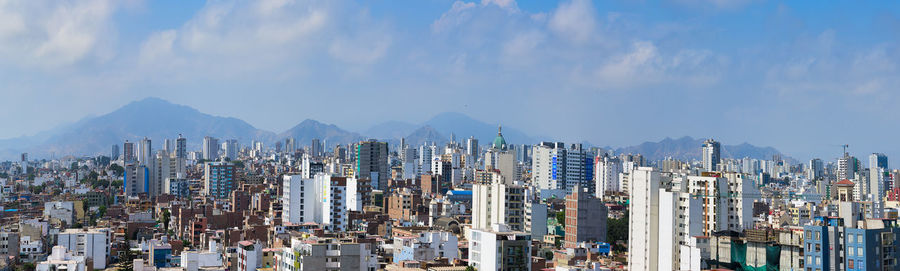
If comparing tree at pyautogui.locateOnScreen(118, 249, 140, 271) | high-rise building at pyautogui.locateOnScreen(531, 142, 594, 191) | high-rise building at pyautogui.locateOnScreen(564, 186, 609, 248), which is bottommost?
tree at pyautogui.locateOnScreen(118, 249, 140, 271)

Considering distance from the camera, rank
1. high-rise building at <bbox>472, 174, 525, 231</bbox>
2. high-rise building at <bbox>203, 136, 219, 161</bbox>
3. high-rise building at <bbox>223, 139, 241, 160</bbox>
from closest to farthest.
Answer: high-rise building at <bbox>472, 174, 525, 231</bbox>
high-rise building at <bbox>203, 136, 219, 161</bbox>
high-rise building at <bbox>223, 139, 241, 160</bbox>

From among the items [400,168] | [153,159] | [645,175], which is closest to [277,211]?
[645,175]

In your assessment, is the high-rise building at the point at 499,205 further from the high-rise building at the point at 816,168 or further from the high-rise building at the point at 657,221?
the high-rise building at the point at 816,168

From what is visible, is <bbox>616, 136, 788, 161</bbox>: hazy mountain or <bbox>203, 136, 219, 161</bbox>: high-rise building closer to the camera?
<bbox>203, 136, 219, 161</bbox>: high-rise building

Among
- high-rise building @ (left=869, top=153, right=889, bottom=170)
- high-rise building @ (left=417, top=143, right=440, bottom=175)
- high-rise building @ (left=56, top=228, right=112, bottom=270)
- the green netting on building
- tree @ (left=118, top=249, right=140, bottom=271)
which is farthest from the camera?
high-rise building @ (left=869, top=153, right=889, bottom=170)

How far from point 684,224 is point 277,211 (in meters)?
20.5

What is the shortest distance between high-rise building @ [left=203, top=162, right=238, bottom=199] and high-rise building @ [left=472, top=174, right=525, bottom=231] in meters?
30.7

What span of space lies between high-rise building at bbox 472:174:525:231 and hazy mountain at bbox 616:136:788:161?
139m

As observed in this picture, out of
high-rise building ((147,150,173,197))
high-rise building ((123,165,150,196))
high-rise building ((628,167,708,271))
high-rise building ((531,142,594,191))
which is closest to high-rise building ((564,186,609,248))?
high-rise building ((628,167,708,271))

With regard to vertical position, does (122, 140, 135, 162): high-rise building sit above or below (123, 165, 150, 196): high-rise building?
above

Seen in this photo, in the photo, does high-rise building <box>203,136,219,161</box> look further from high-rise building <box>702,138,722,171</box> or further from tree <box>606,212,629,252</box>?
tree <box>606,212,629,252</box>

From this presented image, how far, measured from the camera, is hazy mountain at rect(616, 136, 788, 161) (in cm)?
17062

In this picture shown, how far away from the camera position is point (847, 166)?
84375mm

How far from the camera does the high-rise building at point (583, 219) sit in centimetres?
3341
